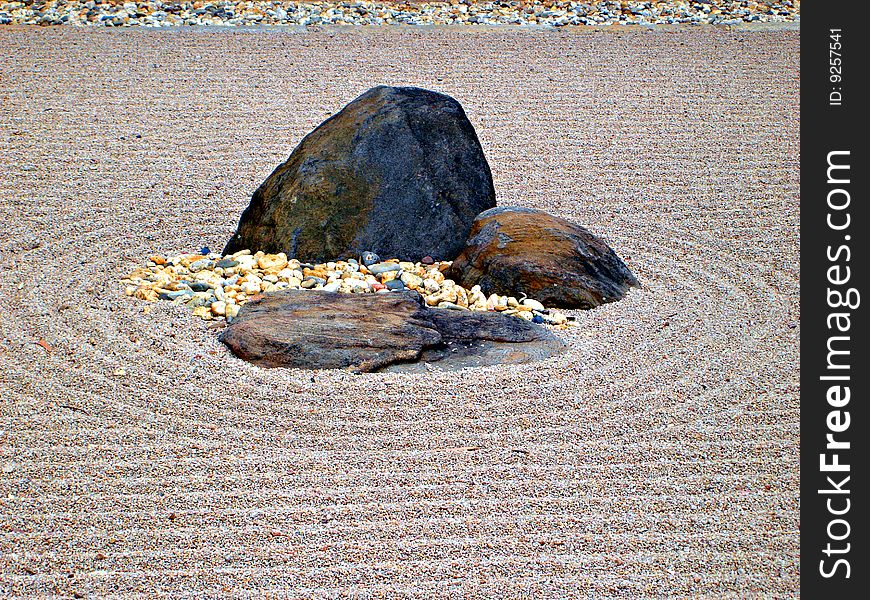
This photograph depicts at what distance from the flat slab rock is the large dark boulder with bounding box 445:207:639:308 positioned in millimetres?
304

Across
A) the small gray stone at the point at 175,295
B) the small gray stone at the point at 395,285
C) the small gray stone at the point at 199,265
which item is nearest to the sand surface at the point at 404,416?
the small gray stone at the point at 175,295

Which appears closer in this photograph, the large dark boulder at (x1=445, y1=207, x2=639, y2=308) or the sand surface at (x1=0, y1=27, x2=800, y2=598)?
the sand surface at (x1=0, y1=27, x2=800, y2=598)

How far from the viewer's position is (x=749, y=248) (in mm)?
5070

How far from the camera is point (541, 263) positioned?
173 inches

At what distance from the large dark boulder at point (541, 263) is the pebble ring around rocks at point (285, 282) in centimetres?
7

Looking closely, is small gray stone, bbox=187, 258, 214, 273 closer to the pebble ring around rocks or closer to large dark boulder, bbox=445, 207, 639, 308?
the pebble ring around rocks

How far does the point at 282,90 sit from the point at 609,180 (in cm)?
305

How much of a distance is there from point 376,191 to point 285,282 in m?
0.67

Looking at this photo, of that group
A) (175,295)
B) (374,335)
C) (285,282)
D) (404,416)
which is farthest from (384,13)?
(404,416)

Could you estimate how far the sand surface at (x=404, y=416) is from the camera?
2.67 metres

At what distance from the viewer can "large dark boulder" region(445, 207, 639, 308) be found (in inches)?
171

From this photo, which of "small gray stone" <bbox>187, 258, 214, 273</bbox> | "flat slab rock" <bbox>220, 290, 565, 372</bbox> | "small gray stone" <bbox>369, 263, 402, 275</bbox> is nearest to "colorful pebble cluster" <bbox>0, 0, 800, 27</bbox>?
"small gray stone" <bbox>187, 258, 214, 273</bbox>

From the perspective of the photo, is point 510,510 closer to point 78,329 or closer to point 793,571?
point 793,571

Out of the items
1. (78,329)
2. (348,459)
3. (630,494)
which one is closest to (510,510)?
(630,494)
